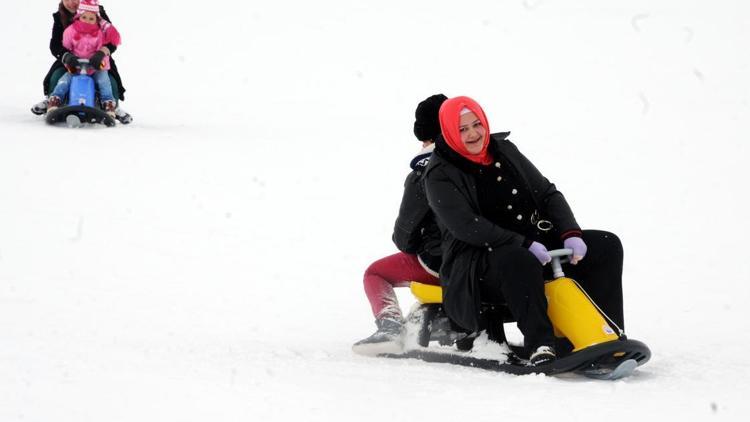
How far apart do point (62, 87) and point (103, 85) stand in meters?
0.37

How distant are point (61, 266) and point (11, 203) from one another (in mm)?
1508

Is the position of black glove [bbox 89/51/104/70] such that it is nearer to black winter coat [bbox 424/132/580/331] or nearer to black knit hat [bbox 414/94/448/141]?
black knit hat [bbox 414/94/448/141]

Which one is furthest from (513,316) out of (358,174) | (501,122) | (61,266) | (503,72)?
(503,72)

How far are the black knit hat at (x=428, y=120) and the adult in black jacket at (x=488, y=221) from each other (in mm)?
418

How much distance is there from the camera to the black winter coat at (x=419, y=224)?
4.95m

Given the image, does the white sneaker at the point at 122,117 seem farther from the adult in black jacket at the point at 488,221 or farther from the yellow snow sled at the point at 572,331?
the adult in black jacket at the point at 488,221

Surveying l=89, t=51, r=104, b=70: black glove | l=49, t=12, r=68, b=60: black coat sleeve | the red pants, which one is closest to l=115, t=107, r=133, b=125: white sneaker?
l=89, t=51, r=104, b=70: black glove

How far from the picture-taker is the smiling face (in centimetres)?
1061

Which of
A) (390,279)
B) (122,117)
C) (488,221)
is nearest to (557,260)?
(488,221)

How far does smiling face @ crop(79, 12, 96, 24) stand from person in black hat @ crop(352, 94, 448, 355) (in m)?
6.26

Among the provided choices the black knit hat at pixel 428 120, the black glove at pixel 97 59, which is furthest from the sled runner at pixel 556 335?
the black glove at pixel 97 59

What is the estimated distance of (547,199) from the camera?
4777 mm

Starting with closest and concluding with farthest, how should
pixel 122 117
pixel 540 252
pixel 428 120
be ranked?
pixel 540 252, pixel 428 120, pixel 122 117

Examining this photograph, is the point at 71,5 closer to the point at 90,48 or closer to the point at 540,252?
the point at 90,48
